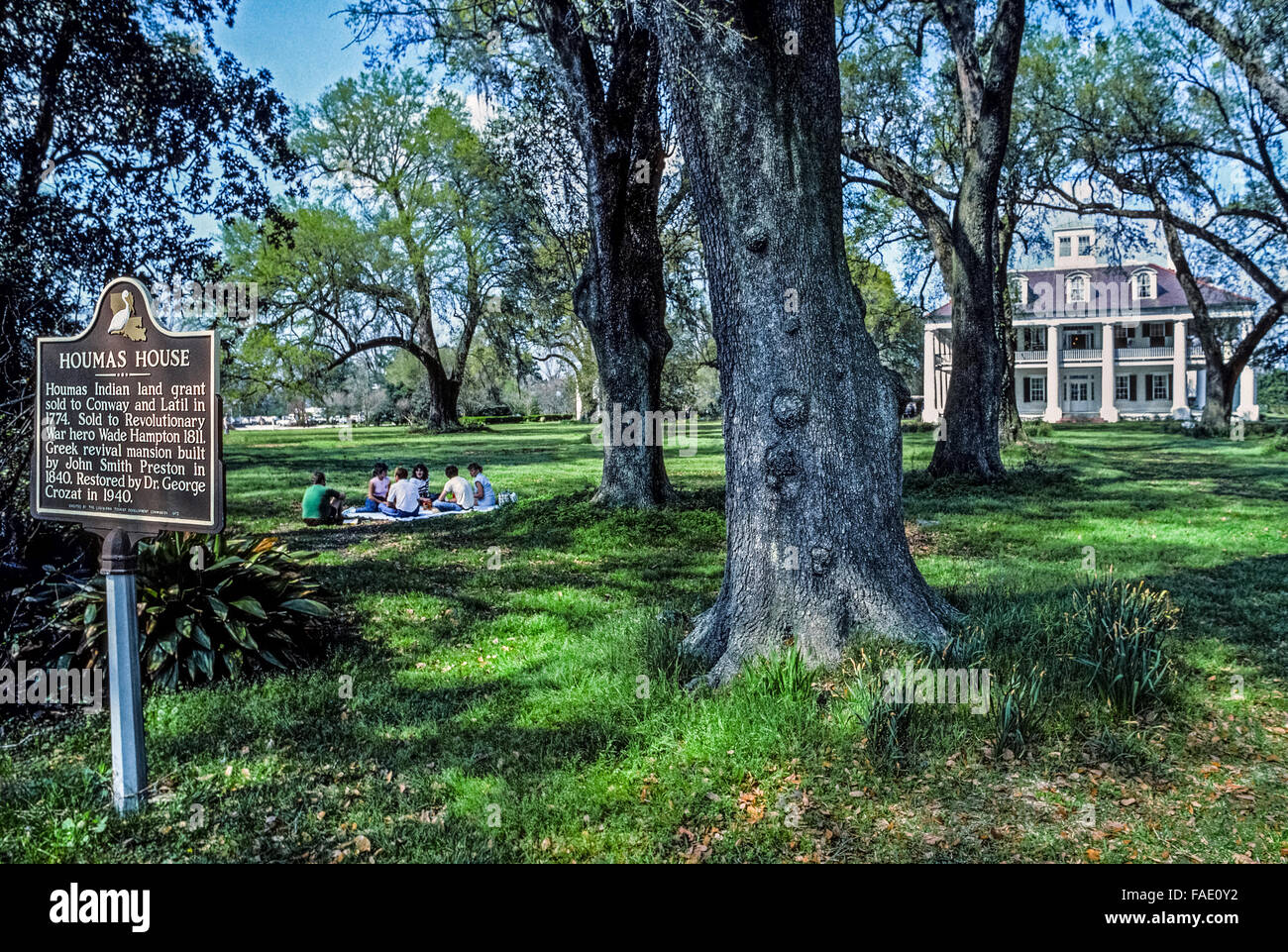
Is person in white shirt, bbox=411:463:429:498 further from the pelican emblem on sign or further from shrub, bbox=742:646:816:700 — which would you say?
shrub, bbox=742:646:816:700

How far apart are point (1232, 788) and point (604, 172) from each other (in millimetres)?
10492

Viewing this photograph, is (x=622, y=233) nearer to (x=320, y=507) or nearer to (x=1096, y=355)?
(x=320, y=507)

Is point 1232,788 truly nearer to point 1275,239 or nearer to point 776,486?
point 776,486

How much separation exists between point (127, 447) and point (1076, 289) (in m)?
52.0

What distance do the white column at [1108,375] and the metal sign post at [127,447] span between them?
48.9 m

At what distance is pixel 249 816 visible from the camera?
4141 mm

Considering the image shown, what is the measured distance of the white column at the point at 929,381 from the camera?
153ft

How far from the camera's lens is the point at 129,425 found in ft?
14.7

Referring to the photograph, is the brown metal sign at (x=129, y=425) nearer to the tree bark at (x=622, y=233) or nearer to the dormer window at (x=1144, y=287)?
the tree bark at (x=622, y=233)

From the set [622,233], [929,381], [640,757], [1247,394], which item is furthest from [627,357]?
[1247,394]

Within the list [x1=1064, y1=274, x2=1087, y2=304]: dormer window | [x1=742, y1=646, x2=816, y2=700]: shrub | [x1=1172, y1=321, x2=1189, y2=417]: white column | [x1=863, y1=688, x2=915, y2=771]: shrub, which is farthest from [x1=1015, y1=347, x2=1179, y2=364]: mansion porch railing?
[x1=863, y1=688, x2=915, y2=771]: shrub

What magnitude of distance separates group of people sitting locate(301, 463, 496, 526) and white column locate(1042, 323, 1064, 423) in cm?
3928

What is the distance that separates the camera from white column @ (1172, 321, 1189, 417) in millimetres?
44250

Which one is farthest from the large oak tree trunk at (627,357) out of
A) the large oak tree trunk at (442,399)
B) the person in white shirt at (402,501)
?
the large oak tree trunk at (442,399)
